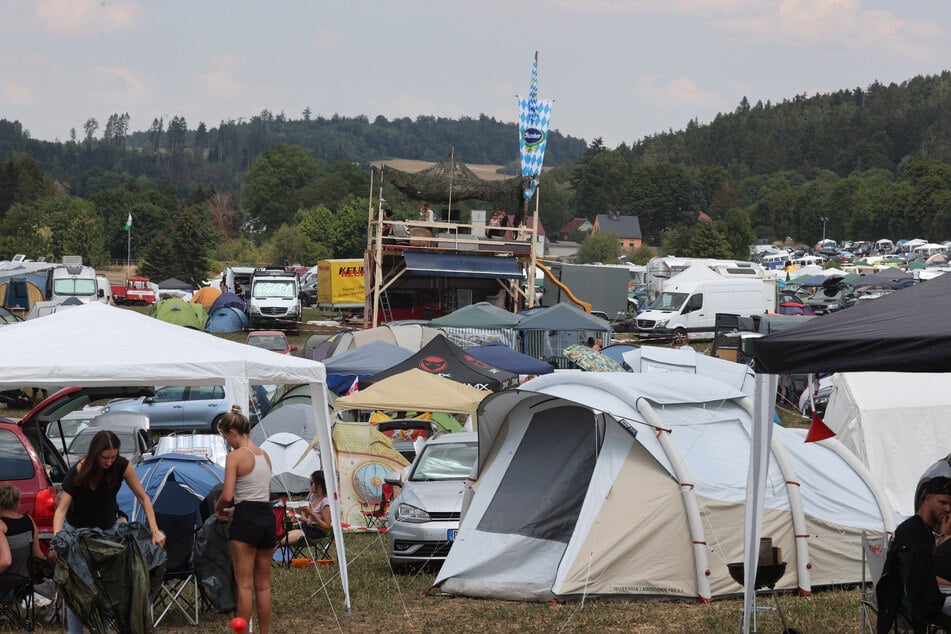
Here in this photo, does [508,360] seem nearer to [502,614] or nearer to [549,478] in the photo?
[549,478]

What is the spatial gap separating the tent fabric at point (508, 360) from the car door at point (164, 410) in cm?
583

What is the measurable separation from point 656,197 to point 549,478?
133m

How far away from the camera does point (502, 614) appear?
854cm

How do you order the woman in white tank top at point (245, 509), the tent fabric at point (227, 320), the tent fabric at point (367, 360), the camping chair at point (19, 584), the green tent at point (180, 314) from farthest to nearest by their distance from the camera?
the tent fabric at point (227, 320) → the green tent at point (180, 314) → the tent fabric at point (367, 360) → the camping chair at point (19, 584) → the woman in white tank top at point (245, 509)

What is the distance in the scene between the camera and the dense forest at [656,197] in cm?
8550

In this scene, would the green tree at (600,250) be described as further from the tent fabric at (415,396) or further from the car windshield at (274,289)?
the tent fabric at (415,396)

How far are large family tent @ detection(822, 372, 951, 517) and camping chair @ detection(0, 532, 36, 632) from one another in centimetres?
1034

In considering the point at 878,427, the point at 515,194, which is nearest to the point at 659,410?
the point at 878,427

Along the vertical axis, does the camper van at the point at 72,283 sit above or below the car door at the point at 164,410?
above

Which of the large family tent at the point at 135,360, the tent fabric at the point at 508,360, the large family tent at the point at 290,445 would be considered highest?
the large family tent at the point at 135,360

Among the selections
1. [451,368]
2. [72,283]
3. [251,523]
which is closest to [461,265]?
[451,368]

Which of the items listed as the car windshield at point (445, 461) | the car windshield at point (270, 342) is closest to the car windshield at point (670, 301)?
the car windshield at point (270, 342)

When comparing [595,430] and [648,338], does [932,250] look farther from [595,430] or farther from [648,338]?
[595,430]

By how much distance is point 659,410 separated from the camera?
937 cm
